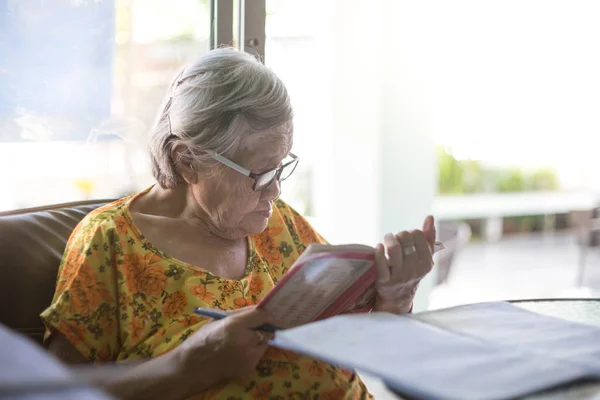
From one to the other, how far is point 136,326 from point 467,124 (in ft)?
21.2

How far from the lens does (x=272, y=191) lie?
1.41 metres

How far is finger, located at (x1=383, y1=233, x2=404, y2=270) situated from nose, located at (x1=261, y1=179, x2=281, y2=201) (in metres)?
0.32

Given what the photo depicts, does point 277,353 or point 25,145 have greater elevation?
point 25,145

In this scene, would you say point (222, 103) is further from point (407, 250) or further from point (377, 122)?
point (377, 122)

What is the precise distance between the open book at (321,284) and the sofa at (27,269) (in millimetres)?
510

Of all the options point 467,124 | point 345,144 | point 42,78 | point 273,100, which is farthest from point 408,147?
point 467,124

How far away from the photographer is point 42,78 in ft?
6.29

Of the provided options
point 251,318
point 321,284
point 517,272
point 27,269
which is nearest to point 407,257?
point 321,284

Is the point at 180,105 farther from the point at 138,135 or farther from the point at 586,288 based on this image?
the point at 586,288

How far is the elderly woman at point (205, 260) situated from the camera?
111 centimetres

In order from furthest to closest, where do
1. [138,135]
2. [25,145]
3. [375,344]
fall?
1. [138,135]
2. [25,145]
3. [375,344]

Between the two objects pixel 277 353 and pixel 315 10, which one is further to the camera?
pixel 315 10

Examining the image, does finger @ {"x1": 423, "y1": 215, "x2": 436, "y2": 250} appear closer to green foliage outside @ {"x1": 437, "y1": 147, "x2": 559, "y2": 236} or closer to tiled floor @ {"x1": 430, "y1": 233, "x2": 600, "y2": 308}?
tiled floor @ {"x1": 430, "y1": 233, "x2": 600, "y2": 308}

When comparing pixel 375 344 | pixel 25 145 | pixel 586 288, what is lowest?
pixel 586 288
